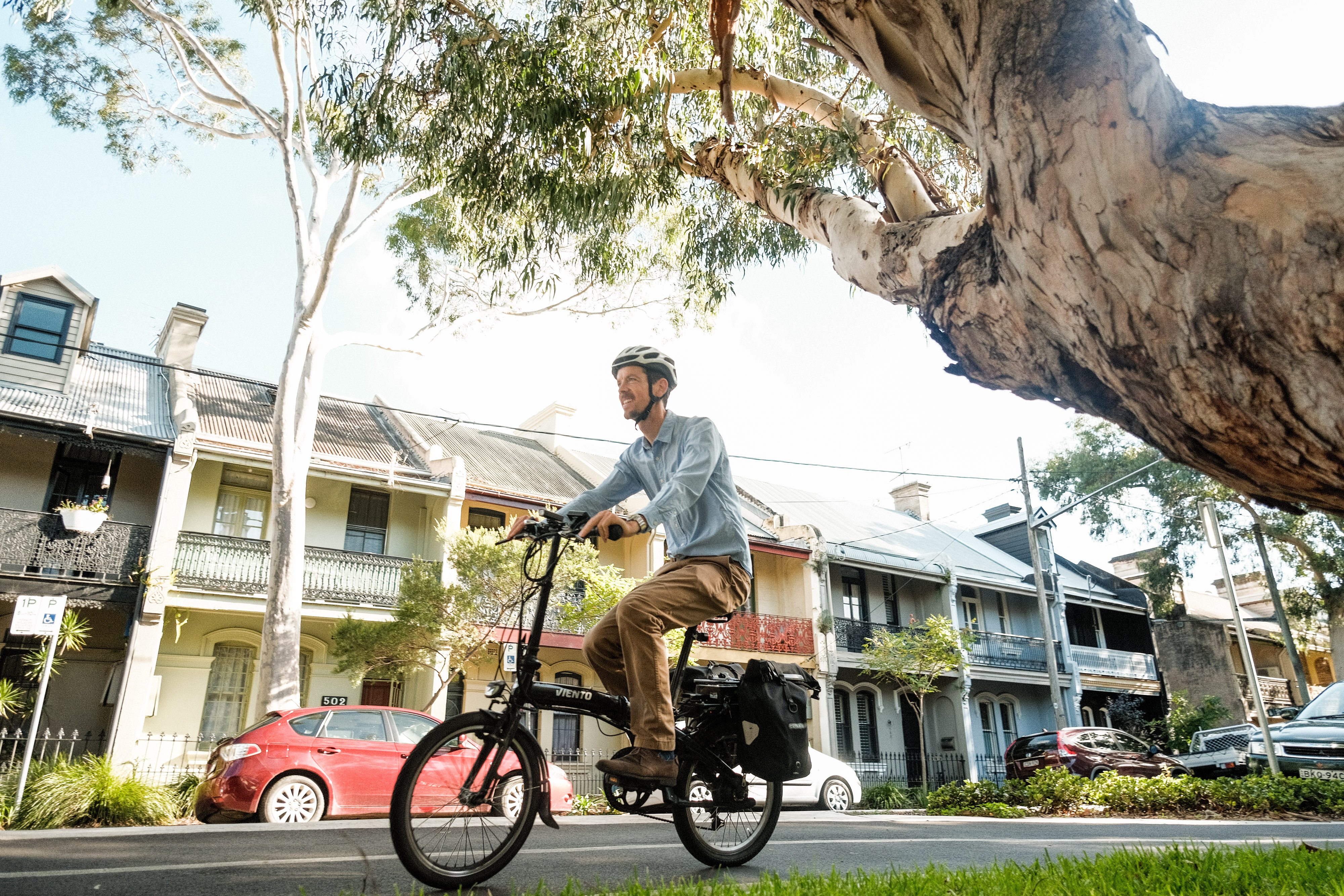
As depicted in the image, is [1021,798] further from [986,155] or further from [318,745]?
[986,155]

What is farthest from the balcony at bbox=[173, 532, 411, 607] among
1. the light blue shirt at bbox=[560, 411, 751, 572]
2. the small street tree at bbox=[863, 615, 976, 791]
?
the light blue shirt at bbox=[560, 411, 751, 572]

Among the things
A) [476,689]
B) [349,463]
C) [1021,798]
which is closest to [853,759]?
[476,689]

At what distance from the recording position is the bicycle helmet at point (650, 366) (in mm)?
4070

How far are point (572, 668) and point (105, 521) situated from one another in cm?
1043

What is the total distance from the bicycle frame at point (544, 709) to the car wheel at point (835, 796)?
10650 mm

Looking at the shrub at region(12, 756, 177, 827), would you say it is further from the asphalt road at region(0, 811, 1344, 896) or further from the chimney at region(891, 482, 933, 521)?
the chimney at region(891, 482, 933, 521)

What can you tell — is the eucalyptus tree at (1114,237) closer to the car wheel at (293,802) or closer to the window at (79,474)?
the car wheel at (293,802)

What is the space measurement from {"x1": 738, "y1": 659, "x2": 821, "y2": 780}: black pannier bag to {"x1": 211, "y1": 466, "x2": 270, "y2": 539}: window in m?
16.3

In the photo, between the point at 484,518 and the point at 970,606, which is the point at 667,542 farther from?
the point at 970,606

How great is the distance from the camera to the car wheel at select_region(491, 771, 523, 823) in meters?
3.28

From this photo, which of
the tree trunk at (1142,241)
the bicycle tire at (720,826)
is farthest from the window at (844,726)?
the tree trunk at (1142,241)

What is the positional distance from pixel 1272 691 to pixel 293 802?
128 feet

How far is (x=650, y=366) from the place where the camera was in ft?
13.5

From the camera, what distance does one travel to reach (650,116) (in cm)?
719
